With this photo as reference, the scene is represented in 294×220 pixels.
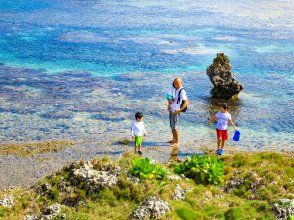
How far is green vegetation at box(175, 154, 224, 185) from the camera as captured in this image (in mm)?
19031

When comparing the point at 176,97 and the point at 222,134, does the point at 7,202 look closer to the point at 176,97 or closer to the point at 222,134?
the point at 176,97

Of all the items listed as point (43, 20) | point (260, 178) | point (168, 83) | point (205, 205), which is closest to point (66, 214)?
point (205, 205)

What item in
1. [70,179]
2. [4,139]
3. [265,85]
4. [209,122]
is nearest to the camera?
[70,179]

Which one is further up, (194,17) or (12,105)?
(194,17)

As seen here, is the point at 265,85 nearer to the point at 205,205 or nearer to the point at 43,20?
the point at 205,205

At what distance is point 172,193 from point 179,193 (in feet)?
1.08

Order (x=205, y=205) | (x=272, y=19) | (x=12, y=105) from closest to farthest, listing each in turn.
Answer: (x=205, y=205), (x=12, y=105), (x=272, y=19)

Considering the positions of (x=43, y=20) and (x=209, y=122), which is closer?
(x=209, y=122)

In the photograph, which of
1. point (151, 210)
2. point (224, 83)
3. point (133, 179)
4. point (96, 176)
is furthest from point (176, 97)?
point (224, 83)

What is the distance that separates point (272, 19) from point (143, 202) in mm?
74004

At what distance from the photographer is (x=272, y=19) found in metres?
83.7

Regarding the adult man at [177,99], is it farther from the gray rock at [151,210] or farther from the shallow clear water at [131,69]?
the gray rock at [151,210]

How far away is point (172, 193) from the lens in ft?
56.4

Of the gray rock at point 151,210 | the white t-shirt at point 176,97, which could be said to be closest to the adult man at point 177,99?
the white t-shirt at point 176,97
